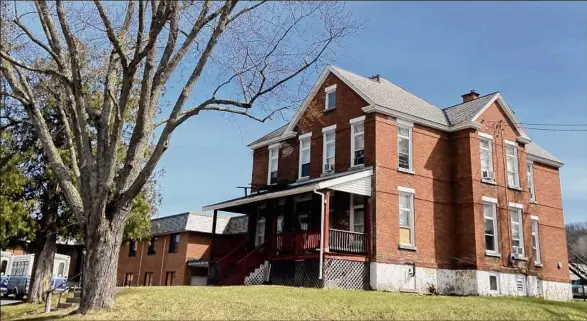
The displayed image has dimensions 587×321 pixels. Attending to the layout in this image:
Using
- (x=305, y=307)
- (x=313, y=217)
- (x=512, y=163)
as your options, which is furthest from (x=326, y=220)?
(x=512, y=163)

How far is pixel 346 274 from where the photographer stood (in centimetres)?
2005

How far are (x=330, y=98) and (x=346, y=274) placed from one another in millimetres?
8990

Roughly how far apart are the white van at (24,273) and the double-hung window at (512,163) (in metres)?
25.7

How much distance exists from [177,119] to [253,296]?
17.8ft

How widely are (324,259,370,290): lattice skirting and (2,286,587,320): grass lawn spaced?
10.5ft

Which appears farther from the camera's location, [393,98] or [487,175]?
[393,98]

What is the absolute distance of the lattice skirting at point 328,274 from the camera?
19.5 metres

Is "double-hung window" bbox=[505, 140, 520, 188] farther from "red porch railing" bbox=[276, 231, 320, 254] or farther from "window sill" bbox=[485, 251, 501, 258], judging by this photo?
"red porch railing" bbox=[276, 231, 320, 254]

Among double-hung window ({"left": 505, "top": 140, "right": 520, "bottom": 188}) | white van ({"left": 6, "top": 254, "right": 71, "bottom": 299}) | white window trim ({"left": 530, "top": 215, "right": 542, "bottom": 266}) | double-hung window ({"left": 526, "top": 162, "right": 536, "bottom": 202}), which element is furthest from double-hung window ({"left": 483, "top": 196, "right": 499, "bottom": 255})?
white van ({"left": 6, "top": 254, "right": 71, "bottom": 299})

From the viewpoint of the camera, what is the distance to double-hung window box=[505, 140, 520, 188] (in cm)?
2506

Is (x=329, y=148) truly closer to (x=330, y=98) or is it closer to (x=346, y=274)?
(x=330, y=98)

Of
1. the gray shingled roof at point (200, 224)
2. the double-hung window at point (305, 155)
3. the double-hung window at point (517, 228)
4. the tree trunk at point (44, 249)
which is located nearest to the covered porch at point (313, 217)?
the double-hung window at point (305, 155)

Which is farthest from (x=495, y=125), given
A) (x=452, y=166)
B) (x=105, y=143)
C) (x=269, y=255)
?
(x=105, y=143)

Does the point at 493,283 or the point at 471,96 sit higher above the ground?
the point at 471,96
